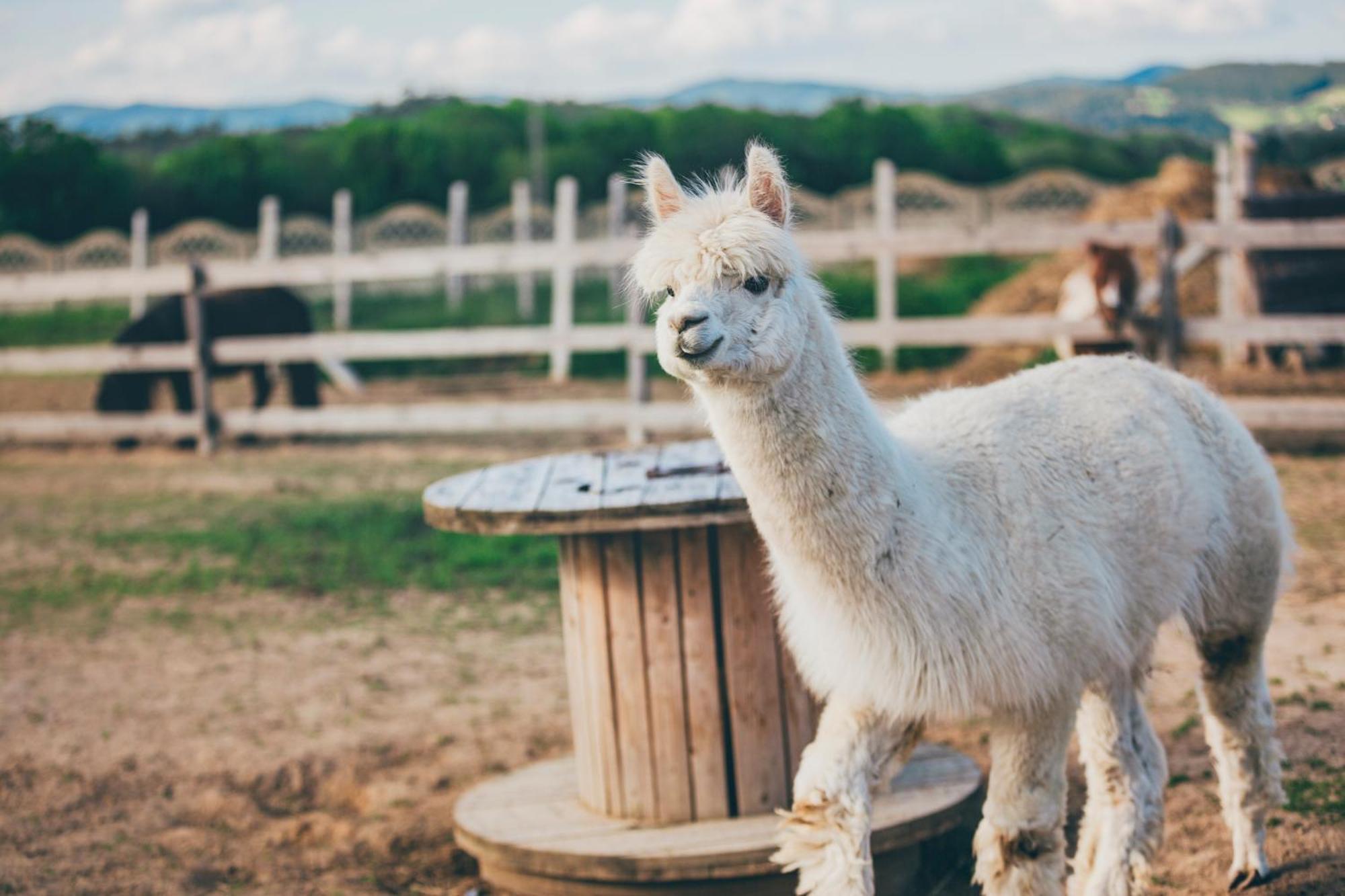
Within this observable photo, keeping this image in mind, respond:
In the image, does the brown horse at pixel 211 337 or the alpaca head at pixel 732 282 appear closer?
the alpaca head at pixel 732 282

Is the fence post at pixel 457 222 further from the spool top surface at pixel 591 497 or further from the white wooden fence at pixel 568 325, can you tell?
the spool top surface at pixel 591 497

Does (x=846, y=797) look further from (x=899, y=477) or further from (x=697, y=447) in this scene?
(x=697, y=447)

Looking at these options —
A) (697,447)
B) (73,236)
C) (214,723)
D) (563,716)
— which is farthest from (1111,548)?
(73,236)

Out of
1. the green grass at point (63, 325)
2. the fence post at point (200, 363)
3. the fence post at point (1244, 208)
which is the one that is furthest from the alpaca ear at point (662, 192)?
Answer: the green grass at point (63, 325)

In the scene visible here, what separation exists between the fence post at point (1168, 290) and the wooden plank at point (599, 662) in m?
6.26

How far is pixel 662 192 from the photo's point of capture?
3129 millimetres

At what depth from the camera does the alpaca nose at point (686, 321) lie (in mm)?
2676

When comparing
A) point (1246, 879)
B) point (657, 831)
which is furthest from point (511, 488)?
point (1246, 879)

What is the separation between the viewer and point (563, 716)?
5551 millimetres

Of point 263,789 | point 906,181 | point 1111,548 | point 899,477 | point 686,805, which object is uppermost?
point 906,181

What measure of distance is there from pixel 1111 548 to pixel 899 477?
24.3 inches

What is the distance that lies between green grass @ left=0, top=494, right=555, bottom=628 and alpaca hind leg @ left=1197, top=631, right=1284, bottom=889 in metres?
4.22

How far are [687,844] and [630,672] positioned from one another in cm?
53

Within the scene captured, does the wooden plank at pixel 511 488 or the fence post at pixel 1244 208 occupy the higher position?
the fence post at pixel 1244 208
